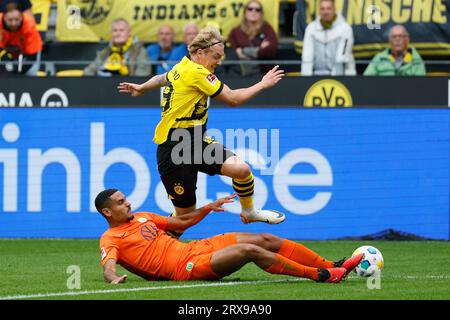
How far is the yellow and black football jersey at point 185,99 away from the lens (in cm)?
1155

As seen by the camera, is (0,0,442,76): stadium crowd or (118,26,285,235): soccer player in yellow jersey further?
(0,0,442,76): stadium crowd

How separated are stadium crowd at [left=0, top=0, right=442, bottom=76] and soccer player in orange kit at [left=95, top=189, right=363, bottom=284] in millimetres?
6829

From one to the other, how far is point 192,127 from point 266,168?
5.09 meters

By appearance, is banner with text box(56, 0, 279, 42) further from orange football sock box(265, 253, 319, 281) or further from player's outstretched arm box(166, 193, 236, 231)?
A: orange football sock box(265, 253, 319, 281)

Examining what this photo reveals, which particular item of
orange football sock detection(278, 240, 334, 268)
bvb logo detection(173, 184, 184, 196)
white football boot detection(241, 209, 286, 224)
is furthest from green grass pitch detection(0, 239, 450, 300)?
bvb logo detection(173, 184, 184, 196)

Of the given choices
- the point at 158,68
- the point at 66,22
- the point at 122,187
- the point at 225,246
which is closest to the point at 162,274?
the point at 225,246

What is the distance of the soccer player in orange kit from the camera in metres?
10.3

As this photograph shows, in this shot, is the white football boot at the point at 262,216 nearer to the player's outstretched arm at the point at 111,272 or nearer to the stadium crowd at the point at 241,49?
the player's outstretched arm at the point at 111,272

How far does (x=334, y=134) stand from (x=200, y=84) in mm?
5568

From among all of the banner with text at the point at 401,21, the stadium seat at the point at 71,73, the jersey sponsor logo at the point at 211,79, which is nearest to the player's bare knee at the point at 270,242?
the jersey sponsor logo at the point at 211,79

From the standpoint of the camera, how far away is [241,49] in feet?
58.6

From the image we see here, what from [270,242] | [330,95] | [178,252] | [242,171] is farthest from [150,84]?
[330,95]

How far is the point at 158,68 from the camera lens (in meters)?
18.0
